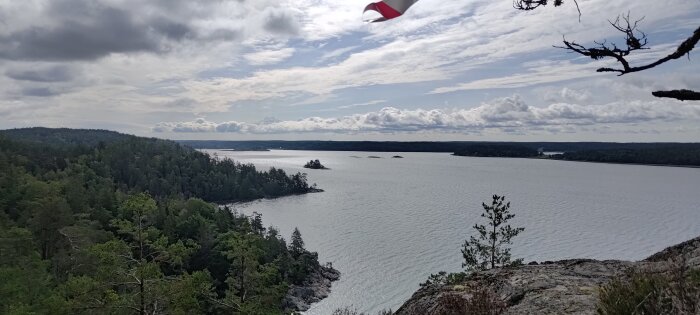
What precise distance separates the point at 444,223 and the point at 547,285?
74.1m

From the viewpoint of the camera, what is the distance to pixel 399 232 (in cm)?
7506

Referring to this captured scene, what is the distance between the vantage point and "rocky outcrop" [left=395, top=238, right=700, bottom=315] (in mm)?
6910

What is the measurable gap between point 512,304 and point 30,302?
1040 inches

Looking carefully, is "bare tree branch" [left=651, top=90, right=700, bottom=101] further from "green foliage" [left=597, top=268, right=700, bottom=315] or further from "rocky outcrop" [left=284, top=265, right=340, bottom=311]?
"rocky outcrop" [left=284, top=265, right=340, bottom=311]

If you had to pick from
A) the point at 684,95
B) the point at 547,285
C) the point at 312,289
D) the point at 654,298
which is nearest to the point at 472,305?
the point at 547,285

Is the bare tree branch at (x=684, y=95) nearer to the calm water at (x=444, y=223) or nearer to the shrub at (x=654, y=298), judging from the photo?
the shrub at (x=654, y=298)

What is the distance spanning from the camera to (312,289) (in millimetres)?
57344

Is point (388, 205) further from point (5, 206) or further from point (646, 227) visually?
point (5, 206)

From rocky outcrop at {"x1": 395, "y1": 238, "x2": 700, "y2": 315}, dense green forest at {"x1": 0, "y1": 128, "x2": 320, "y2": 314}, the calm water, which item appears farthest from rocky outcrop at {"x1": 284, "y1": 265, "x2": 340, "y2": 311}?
rocky outcrop at {"x1": 395, "y1": 238, "x2": 700, "y2": 315}

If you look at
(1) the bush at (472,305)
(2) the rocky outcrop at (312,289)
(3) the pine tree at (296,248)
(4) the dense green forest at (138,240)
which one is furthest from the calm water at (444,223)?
(1) the bush at (472,305)

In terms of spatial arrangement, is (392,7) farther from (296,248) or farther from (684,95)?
(296,248)

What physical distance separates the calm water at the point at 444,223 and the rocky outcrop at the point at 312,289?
1318 mm

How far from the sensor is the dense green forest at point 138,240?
54.1 ft

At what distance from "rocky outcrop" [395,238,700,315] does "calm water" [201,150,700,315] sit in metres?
38.4
